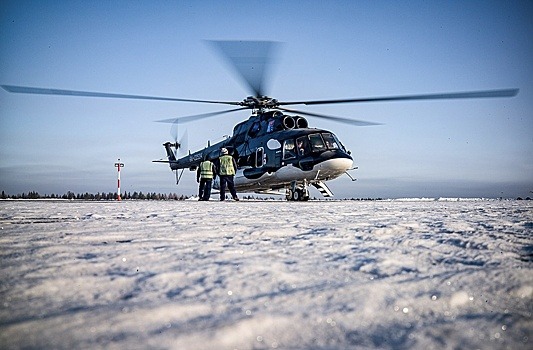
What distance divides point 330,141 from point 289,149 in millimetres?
1482

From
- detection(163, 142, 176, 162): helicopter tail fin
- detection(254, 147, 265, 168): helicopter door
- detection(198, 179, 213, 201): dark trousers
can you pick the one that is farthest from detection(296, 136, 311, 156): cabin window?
detection(163, 142, 176, 162): helicopter tail fin

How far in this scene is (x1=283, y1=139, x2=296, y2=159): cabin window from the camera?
1327 cm

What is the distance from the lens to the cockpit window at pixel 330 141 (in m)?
13.0

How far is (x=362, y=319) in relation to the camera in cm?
108

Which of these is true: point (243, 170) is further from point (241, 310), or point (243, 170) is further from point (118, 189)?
point (241, 310)

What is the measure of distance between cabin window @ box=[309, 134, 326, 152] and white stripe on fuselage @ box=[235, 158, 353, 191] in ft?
1.99

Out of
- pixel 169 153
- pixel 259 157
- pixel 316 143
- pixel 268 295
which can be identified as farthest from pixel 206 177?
pixel 268 295

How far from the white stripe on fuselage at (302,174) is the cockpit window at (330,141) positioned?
0.65m

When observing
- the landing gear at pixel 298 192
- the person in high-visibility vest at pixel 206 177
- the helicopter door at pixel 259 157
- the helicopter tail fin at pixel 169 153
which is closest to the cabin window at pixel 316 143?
the landing gear at pixel 298 192

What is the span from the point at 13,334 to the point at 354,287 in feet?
3.45

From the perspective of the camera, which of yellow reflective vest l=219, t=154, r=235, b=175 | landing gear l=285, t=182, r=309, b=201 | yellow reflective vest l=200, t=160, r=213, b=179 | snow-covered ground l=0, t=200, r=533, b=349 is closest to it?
snow-covered ground l=0, t=200, r=533, b=349

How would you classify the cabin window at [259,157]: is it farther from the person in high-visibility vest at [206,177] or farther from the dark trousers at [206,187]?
the dark trousers at [206,187]

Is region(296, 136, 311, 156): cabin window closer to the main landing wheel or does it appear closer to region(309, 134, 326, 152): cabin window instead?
region(309, 134, 326, 152): cabin window

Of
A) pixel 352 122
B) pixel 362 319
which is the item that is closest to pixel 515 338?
pixel 362 319
